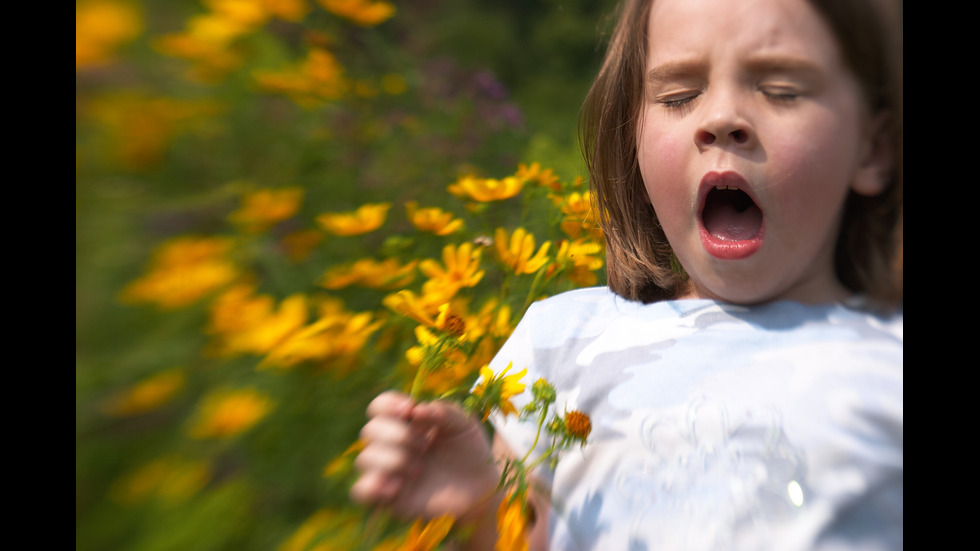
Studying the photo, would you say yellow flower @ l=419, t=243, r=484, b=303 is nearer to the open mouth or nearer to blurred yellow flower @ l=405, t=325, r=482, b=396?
blurred yellow flower @ l=405, t=325, r=482, b=396

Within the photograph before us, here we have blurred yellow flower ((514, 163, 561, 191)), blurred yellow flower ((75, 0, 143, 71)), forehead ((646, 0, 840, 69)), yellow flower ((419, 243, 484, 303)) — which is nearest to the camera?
blurred yellow flower ((75, 0, 143, 71))

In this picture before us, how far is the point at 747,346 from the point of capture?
1.68 ft

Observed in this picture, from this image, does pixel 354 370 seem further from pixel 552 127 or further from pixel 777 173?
pixel 552 127

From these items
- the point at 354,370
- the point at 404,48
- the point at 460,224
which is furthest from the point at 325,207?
the point at 404,48

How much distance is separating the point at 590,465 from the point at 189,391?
351 mm

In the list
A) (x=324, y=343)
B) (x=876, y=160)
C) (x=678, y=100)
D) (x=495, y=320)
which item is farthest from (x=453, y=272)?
(x=876, y=160)

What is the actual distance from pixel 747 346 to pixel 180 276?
476 mm

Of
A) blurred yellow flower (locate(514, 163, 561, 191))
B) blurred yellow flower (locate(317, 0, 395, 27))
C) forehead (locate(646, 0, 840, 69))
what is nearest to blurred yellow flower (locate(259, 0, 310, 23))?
blurred yellow flower (locate(317, 0, 395, 27))

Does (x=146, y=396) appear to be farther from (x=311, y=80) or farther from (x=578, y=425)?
(x=311, y=80)

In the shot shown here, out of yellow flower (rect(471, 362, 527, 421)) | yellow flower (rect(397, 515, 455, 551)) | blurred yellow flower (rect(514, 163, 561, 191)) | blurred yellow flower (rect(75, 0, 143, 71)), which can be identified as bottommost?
yellow flower (rect(397, 515, 455, 551))

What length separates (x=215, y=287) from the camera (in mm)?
508

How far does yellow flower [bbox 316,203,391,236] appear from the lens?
29.3 inches

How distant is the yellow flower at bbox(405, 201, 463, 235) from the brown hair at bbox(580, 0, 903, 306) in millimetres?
185

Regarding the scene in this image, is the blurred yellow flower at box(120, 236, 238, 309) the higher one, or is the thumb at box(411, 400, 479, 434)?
the blurred yellow flower at box(120, 236, 238, 309)
